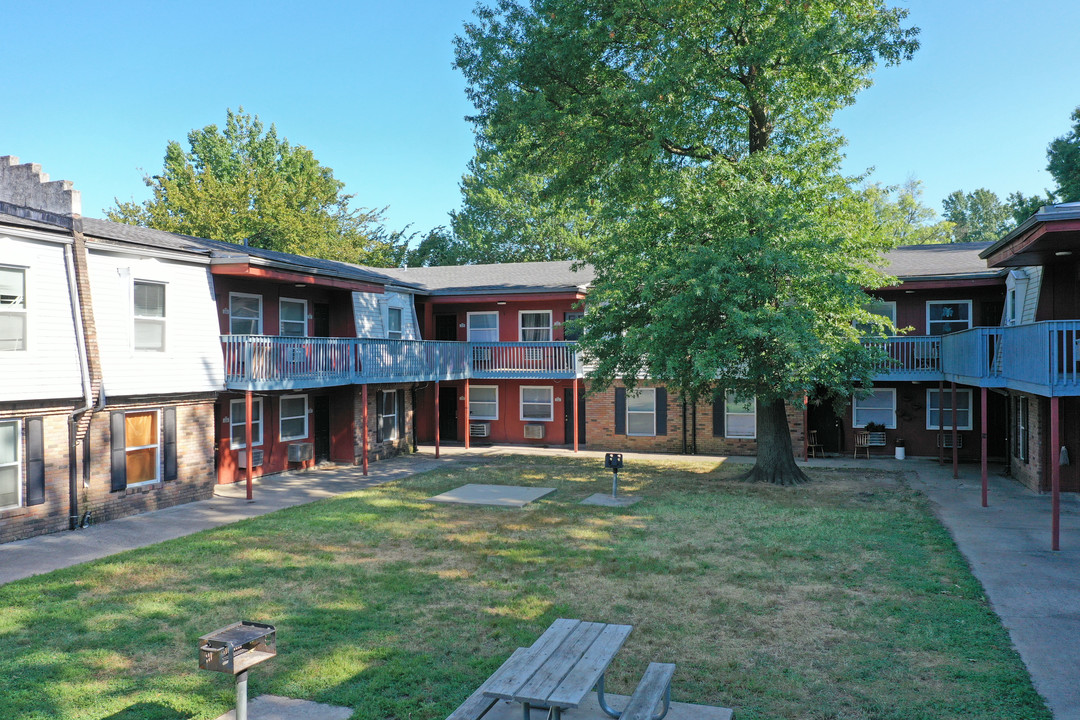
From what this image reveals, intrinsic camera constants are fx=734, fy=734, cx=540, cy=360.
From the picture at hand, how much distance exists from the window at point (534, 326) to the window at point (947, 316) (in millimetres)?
12427

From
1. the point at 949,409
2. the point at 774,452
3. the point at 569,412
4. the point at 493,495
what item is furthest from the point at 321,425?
the point at 949,409

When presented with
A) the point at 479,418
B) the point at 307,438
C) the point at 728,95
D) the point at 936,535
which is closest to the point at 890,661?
the point at 936,535

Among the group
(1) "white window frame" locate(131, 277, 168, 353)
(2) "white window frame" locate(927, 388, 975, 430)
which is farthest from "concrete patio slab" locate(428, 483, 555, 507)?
(2) "white window frame" locate(927, 388, 975, 430)

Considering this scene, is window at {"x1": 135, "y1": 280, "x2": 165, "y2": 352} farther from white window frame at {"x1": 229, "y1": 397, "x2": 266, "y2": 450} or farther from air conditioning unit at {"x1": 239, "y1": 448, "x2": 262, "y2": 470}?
air conditioning unit at {"x1": 239, "y1": 448, "x2": 262, "y2": 470}

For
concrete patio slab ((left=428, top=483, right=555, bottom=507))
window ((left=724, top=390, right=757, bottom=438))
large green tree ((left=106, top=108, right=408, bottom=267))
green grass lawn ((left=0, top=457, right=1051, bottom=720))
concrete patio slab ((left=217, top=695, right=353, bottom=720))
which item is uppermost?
large green tree ((left=106, top=108, right=408, bottom=267))

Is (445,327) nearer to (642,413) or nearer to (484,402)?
(484,402)

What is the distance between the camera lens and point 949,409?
2325 centimetres

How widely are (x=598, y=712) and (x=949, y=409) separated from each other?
2130 cm

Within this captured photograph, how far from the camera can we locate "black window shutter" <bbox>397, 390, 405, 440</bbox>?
79.5ft

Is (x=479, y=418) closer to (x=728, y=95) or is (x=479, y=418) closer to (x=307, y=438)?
(x=307, y=438)

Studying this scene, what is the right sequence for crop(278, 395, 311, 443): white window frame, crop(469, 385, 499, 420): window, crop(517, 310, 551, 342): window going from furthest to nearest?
crop(469, 385, 499, 420): window → crop(517, 310, 551, 342): window → crop(278, 395, 311, 443): white window frame

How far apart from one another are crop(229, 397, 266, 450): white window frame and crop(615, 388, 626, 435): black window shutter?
38.0 feet

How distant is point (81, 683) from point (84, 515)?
25.8 ft

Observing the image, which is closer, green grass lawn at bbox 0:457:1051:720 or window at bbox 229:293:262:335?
green grass lawn at bbox 0:457:1051:720
